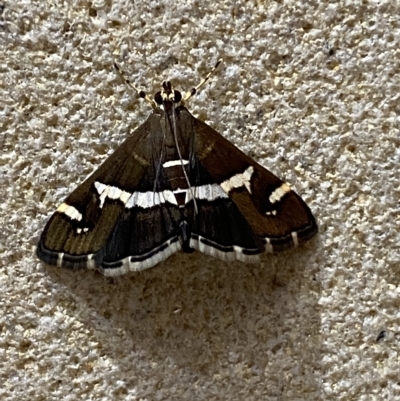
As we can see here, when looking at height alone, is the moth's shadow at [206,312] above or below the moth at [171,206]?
below

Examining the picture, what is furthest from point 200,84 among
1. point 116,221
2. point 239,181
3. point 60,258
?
point 60,258

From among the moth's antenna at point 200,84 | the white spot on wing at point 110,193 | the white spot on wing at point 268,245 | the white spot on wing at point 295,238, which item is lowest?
the white spot on wing at point 268,245

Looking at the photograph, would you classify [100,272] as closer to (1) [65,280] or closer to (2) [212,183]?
(1) [65,280]

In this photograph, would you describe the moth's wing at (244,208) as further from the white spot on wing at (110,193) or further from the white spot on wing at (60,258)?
the white spot on wing at (60,258)

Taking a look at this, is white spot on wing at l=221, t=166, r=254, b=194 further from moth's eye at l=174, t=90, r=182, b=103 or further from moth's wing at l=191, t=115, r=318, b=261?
moth's eye at l=174, t=90, r=182, b=103

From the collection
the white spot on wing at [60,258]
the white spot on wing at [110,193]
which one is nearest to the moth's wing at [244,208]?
the white spot on wing at [110,193]

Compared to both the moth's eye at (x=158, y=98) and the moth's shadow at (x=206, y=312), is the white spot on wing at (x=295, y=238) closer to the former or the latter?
the moth's shadow at (x=206, y=312)
